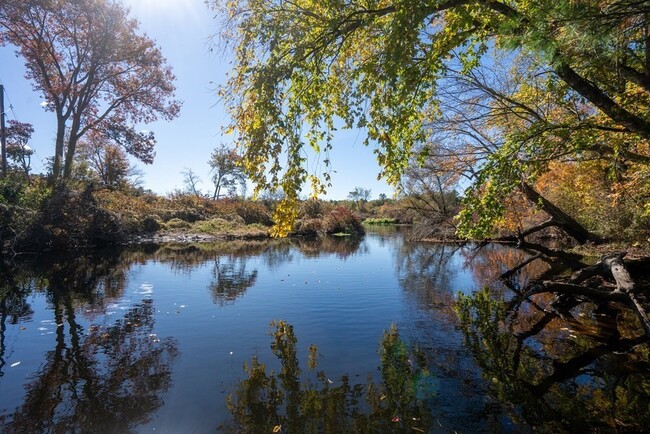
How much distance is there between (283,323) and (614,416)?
6280 millimetres

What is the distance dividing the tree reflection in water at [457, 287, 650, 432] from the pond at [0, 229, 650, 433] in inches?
1.2

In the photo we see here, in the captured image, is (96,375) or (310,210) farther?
(310,210)

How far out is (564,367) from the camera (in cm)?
630

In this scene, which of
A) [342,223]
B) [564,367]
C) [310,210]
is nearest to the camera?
[564,367]

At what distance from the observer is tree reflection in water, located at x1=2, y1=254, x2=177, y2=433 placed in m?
4.59

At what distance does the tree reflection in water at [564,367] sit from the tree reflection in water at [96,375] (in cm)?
522

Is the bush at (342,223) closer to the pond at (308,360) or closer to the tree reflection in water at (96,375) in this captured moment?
the pond at (308,360)

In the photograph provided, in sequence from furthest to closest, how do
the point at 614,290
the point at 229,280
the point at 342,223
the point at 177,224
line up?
the point at 342,223 < the point at 177,224 < the point at 229,280 < the point at 614,290

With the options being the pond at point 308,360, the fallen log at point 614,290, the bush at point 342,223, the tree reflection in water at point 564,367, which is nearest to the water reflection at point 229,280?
the pond at point 308,360

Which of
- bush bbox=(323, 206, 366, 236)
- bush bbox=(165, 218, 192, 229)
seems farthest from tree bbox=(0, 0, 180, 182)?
bush bbox=(323, 206, 366, 236)

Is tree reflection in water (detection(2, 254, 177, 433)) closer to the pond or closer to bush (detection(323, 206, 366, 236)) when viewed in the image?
the pond

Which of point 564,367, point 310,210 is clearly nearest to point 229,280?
point 564,367

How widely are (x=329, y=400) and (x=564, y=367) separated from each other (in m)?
4.21

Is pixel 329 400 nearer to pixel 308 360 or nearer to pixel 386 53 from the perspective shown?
pixel 308 360
